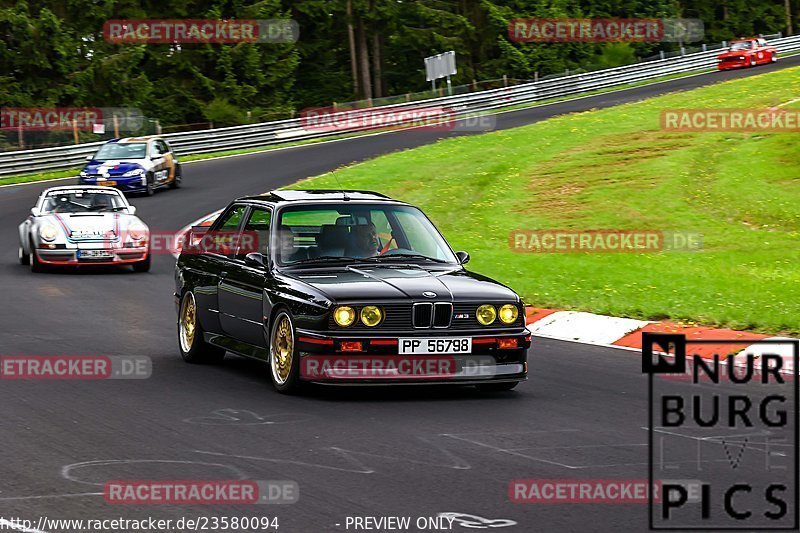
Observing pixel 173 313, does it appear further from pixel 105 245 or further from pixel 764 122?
pixel 764 122

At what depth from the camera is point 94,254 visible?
20188 mm

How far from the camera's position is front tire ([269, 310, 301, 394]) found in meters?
9.48

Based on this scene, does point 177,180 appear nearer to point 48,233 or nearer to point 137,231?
point 137,231

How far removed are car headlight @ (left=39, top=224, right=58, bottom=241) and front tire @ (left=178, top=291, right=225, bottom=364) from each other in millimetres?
8739

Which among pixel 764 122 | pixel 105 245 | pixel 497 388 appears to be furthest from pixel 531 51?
pixel 497 388

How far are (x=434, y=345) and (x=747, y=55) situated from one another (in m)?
49.3

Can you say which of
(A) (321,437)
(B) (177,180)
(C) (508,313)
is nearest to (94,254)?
(C) (508,313)

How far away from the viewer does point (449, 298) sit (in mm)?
9477

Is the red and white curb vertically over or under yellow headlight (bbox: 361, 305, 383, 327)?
under

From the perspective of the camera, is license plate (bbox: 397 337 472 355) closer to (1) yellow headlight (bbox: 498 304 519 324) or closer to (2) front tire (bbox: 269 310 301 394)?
(1) yellow headlight (bbox: 498 304 519 324)

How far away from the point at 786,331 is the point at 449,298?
424 cm

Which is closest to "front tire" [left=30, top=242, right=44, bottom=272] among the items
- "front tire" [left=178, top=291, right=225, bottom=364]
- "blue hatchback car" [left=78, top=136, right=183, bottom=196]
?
"front tire" [left=178, top=291, right=225, bottom=364]

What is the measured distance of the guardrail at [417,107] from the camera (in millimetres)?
40031

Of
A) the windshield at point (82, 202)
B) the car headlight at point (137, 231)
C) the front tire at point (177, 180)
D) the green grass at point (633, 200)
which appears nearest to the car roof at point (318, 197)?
the green grass at point (633, 200)
